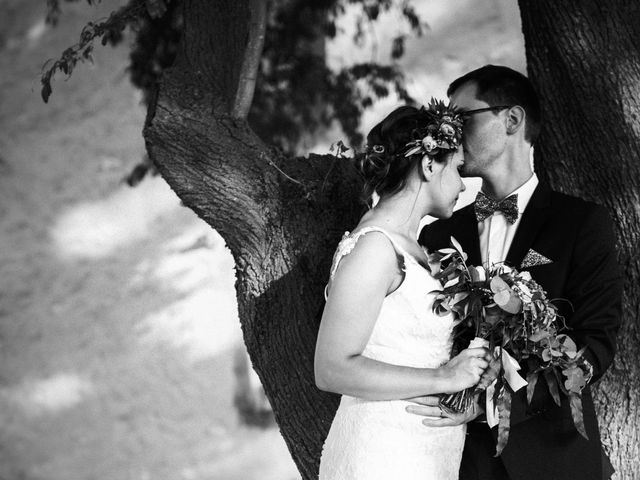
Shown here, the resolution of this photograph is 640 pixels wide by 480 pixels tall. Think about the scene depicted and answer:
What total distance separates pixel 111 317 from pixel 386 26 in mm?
2701

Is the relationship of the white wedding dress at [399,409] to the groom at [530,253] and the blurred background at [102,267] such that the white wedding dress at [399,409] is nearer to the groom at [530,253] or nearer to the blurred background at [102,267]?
the groom at [530,253]

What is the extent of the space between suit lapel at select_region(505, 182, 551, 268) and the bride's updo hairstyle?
1.45ft

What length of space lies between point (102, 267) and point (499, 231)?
11.5ft

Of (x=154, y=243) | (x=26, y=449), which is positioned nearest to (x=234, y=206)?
(x=154, y=243)

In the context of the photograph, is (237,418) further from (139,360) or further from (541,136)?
(541,136)

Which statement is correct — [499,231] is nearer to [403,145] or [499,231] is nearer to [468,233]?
[468,233]

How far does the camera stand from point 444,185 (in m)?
2.68

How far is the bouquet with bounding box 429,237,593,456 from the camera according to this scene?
250cm

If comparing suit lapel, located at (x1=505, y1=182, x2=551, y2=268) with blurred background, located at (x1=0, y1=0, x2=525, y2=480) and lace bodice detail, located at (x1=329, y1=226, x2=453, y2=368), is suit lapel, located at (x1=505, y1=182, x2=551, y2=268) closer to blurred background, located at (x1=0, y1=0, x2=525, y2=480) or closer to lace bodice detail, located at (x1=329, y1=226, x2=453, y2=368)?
lace bodice detail, located at (x1=329, y1=226, x2=453, y2=368)

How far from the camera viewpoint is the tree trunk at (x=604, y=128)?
10.9ft

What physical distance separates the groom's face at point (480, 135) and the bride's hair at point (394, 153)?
1.60 feet

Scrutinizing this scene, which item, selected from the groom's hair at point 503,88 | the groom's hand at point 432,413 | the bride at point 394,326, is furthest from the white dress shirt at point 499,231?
the groom's hand at point 432,413

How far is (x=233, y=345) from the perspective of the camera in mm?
6016

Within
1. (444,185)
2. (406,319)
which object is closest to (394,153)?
(444,185)
